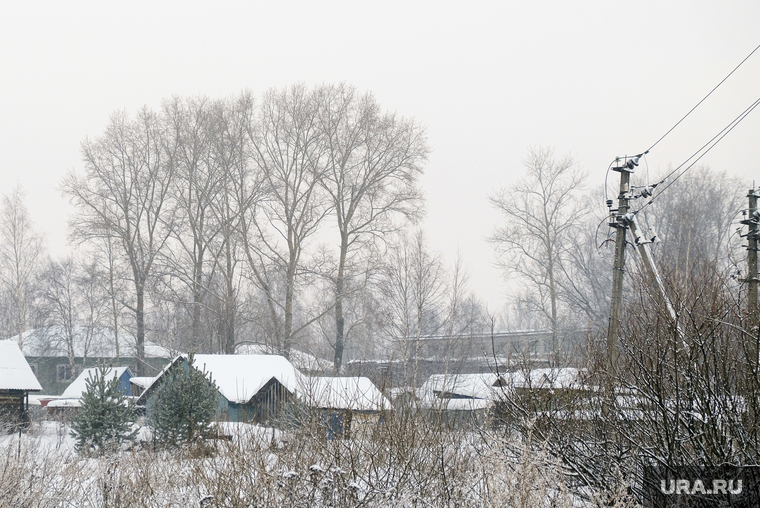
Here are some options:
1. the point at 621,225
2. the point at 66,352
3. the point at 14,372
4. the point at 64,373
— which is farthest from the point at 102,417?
the point at 64,373

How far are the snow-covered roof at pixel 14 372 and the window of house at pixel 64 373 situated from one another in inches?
929

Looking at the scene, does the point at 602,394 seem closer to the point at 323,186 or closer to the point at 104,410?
the point at 104,410

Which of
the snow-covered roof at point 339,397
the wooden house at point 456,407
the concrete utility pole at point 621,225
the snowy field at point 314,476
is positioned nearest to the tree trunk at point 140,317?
the wooden house at point 456,407

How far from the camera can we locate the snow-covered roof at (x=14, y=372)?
2477 centimetres

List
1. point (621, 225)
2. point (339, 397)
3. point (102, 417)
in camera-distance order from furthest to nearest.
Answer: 1. point (102, 417)
2. point (621, 225)
3. point (339, 397)

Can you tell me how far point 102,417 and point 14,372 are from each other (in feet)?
35.4

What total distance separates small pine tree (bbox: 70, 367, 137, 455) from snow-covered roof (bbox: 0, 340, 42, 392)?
8.91 metres

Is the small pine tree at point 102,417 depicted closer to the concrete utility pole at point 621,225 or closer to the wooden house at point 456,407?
the wooden house at point 456,407

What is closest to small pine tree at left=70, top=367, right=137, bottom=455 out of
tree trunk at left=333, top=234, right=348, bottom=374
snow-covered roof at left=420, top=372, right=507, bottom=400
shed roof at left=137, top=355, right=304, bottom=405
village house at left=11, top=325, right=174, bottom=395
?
shed roof at left=137, top=355, right=304, bottom=405

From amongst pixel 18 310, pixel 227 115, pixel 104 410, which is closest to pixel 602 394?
pixel 104 410

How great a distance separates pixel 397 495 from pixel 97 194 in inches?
1235

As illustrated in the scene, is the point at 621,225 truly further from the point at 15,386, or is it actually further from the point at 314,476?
the point at 15,386

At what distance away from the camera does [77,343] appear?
4912 cm

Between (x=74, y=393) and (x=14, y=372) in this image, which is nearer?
(x=14, y=372)
